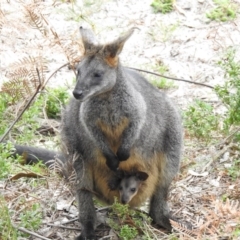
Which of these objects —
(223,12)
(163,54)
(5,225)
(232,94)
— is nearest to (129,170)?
(5,225)

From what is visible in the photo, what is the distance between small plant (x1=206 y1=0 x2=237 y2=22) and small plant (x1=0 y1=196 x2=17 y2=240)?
4.46m

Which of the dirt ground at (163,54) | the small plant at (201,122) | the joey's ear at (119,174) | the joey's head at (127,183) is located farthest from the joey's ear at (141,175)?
the small plant at (201,122)

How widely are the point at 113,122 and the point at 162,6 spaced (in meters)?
3.78

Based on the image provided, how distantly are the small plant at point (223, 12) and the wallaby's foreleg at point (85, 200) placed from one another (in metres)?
3.68

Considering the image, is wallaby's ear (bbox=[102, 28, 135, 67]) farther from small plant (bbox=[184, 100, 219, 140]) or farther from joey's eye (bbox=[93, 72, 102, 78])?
small plant (bbox=[184, 100, 219, 140])

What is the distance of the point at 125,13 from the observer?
28.1ft

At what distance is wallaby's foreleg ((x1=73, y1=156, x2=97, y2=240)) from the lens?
5.13 m

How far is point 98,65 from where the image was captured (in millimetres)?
4867

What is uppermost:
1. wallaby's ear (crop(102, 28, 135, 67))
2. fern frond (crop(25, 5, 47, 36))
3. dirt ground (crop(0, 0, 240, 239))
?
wallaby's ear (crop(102, 28, 135, 67))

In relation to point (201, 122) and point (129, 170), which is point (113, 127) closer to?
point (129, 170)

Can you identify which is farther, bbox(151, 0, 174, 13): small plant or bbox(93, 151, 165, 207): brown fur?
bbox(151, 0, 174, 13): small plant

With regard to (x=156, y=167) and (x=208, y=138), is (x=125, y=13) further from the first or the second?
(x=156, y=167)

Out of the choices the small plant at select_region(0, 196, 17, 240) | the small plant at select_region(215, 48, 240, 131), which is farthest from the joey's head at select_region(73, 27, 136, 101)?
the small plant at select_region(215, 48, 240, 131)

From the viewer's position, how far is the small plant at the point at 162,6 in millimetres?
8500
